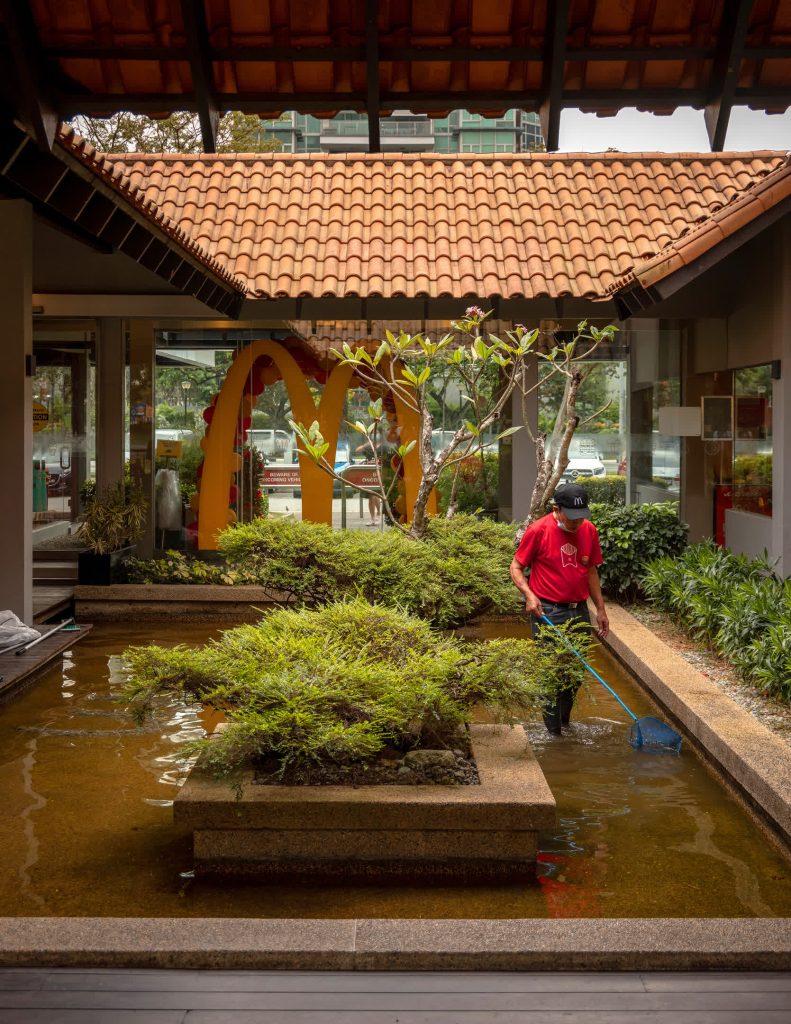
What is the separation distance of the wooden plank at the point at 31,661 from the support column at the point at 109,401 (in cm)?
402

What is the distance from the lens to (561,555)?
827cm

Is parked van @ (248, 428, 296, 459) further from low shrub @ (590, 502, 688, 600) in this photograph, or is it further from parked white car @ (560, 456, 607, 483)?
low shrub @ (590, 502, 688, 600)

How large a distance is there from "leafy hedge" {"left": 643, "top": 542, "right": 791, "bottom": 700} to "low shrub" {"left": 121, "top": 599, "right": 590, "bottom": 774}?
8.86 ft

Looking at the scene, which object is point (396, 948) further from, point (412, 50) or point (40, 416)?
point (40, 416)

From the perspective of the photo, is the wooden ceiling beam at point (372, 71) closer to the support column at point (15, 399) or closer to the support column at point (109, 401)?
the support column at point (15, 399)

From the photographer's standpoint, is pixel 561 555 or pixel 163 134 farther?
pixel 163 134

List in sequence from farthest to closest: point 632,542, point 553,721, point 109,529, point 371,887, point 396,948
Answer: point 109,529 → point 632,542 → point 553,721 → point 371,887 → point 396,948

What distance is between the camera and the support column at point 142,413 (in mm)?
15930

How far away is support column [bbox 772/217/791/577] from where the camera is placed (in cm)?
1228

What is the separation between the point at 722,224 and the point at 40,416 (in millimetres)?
8555

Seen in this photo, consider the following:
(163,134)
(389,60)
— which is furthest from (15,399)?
(163,134)

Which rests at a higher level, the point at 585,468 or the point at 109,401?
the point at 109,401

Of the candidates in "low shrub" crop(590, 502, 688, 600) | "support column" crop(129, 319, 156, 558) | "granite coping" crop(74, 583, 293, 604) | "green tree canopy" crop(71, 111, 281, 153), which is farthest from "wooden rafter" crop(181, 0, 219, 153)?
"green tree canopy" crop(71, 111, 281, 153)

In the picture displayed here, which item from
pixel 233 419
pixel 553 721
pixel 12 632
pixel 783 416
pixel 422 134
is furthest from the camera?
pixel 422 134
